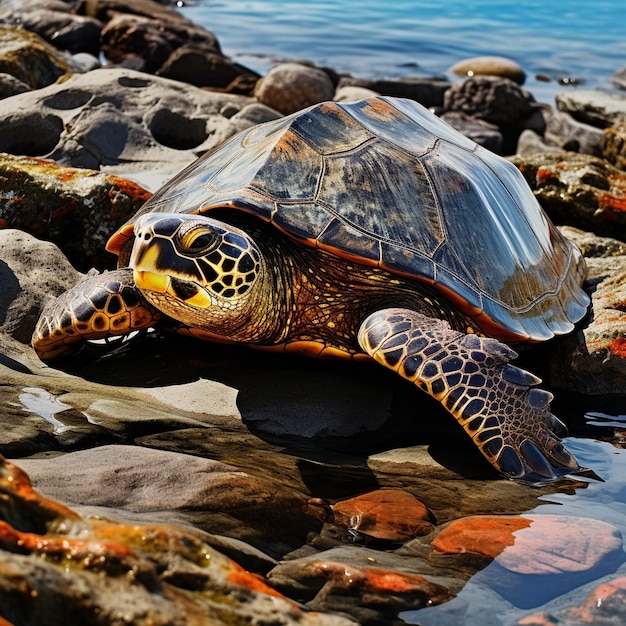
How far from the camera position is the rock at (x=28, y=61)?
10414mm

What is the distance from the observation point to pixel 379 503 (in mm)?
3219

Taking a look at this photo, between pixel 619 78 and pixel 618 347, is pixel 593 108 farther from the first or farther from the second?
pixel 618 347

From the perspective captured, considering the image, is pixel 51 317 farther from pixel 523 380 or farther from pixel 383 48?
pixel 383 48

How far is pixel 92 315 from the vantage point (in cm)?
445

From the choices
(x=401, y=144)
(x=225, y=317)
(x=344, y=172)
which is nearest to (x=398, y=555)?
(x=225, y=317)

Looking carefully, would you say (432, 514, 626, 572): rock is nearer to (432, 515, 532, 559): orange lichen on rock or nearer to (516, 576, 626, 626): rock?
(432, 515, 532, 559): orange lichen on rock

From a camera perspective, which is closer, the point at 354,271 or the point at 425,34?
the point at 354,271

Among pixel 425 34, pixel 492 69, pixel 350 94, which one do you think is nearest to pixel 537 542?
pixel 350 94

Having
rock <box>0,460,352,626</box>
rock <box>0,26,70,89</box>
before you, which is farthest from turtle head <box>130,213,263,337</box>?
rock <box>0,26,70,89</box>

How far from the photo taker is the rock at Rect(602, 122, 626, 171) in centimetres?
1091

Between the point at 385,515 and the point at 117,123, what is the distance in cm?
543

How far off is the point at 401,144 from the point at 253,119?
363 centimetres

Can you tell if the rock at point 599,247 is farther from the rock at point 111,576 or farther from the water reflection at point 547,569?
the rock at point 111,576

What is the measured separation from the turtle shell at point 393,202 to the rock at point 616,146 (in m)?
6.14
